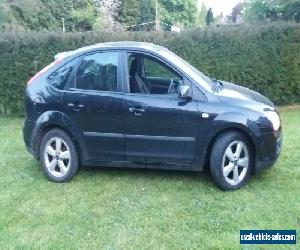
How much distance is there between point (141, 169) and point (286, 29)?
592cm

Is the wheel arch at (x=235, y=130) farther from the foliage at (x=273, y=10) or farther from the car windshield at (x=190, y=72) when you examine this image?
the foliage at (x=273, y=10)

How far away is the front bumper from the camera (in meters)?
5.20

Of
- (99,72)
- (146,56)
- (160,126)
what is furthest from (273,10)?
(160,126)

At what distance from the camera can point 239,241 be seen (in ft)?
13.5

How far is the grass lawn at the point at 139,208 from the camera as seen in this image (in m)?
4.27

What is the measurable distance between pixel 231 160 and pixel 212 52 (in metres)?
5.20

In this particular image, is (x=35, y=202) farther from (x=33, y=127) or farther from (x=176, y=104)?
(x=176, y=104)

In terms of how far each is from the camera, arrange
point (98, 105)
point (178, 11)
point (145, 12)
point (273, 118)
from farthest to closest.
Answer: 1. point (178, 11)
2. point (145, 12)
3. point (98, 105)
4. point (273, 118)

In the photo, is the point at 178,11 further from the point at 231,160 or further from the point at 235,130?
the point at 231,160

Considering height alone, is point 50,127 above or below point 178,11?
below

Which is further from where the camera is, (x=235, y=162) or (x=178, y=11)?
(x=178, y=11)

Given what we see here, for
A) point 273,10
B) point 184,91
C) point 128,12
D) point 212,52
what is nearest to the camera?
point 184,91

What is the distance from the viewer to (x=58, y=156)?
18.9 ft

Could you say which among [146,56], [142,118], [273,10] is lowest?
[142,118]
